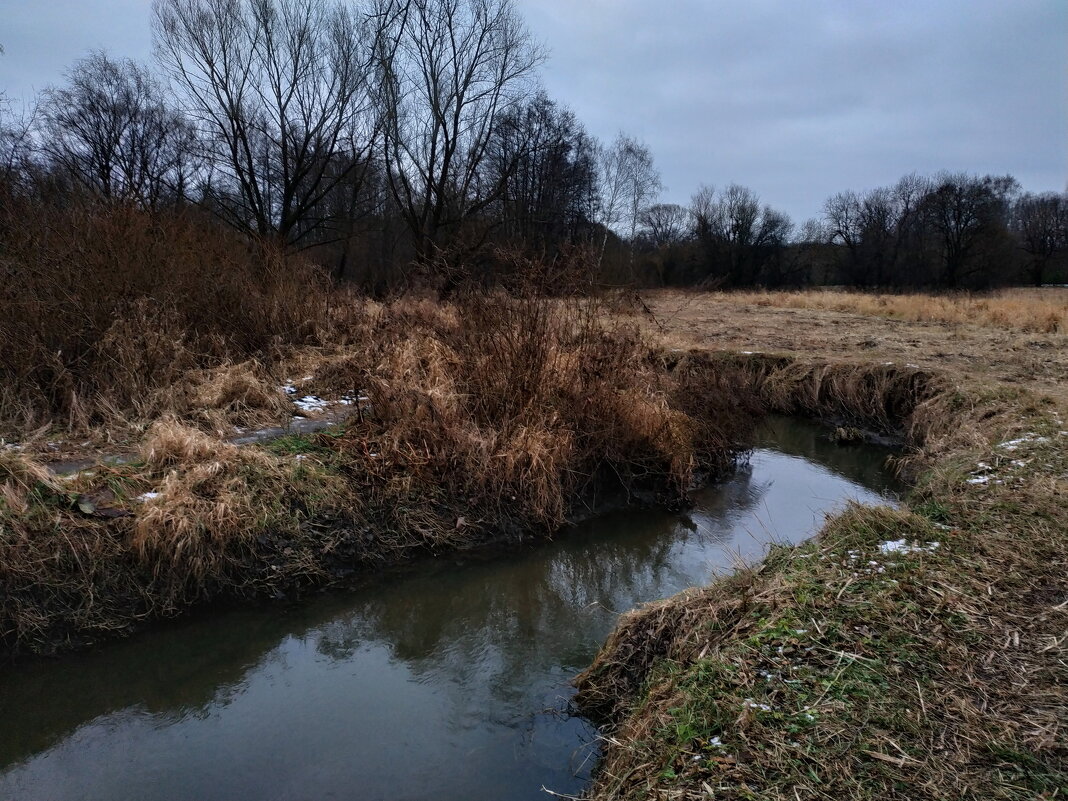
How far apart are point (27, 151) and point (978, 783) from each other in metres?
12.0

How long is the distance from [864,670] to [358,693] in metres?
2.87

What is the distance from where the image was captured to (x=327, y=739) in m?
3.65

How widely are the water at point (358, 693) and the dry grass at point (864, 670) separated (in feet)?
1.97

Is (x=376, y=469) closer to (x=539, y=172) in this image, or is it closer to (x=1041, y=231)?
(x=539, y=172)

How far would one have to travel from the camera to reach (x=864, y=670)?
2.80 meters

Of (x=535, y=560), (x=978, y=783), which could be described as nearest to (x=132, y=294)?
(x=535, y=560)

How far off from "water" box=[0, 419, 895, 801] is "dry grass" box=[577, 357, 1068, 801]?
600 mm

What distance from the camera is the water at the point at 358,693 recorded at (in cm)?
338

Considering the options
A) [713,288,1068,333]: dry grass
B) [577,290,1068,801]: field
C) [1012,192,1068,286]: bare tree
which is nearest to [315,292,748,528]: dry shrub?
[577,290,1068,801]: field

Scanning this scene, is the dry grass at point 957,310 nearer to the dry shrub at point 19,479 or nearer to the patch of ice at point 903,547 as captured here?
the patch of ice at point 903,547

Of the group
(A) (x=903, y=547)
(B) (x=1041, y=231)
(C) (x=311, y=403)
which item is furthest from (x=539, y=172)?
(B) (x=1041, y=231)

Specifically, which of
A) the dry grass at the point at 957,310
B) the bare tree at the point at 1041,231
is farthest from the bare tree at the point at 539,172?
the bare tree at the point at 1041,231

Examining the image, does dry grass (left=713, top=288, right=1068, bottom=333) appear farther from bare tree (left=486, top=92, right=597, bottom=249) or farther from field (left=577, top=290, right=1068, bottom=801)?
field (left=577, top=290, right=1068, bottom=801)

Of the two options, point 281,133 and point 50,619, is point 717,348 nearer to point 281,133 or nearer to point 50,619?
point 50,619
